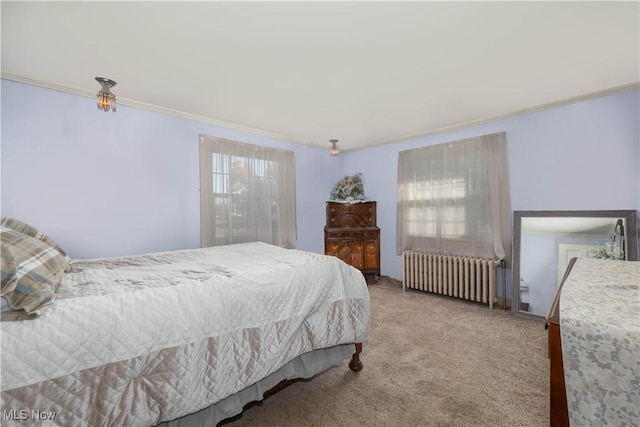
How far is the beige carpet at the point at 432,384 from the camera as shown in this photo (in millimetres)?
1560

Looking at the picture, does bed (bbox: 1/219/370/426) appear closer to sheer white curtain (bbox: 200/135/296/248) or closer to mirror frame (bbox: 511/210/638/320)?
sheer white curtain (bbox: 200/135/296/248)

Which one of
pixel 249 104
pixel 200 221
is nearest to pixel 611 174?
pixel 249 104

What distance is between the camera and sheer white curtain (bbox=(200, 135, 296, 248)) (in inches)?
129

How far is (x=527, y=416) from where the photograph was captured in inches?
61.4

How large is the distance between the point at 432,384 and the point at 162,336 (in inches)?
70.2

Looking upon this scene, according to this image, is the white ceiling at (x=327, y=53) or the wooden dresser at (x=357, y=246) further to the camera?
the wooden dresser at (x=357, y=246)

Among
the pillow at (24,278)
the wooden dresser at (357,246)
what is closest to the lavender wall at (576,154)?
the wooden dresser at (357,246)

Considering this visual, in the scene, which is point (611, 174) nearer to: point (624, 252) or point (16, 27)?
point (624, 252)

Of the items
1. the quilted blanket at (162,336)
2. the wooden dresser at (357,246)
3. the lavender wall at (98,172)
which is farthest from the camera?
the wooden dresser at (357,246)

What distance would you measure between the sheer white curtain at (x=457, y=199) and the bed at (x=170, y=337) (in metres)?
2.30

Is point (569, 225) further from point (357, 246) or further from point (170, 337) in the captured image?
point (170, 337)

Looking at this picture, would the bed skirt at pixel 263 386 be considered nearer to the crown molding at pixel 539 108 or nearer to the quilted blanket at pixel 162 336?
the quilted blanket at pixel 162 336

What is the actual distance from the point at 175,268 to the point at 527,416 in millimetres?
2416

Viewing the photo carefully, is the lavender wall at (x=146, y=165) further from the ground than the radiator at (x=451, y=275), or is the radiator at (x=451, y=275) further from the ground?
the lavender wall at (x=146, y=165)
